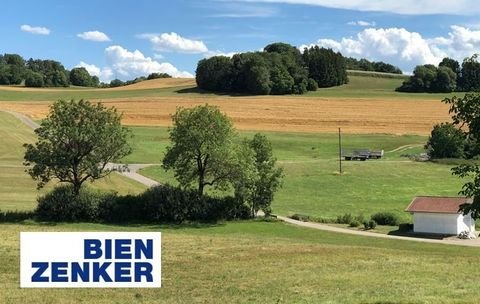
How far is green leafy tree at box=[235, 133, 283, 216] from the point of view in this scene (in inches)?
2119

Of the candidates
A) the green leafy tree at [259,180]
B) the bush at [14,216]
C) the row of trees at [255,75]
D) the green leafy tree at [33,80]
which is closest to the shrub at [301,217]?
the green leafy tree at [259,180]

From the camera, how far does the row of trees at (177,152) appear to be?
159ft

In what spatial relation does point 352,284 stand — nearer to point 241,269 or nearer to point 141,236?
point 241,269

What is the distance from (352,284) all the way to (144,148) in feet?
254

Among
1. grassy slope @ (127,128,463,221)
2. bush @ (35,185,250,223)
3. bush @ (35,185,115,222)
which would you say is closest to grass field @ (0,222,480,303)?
bush @ (35,185,115,222)

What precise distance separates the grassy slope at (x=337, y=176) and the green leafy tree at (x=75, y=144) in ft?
57.7

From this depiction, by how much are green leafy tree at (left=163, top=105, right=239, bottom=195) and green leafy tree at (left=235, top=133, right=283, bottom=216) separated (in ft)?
4.03

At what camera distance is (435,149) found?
311 ft

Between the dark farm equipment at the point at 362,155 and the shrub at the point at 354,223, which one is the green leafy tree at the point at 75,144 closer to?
the shrub at the point at 354,223

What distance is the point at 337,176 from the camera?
76688 millimetres

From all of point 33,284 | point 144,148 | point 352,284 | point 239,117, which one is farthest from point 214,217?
point 239,117

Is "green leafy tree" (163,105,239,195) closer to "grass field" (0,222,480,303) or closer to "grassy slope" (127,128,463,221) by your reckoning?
"grassy slope" (127,128,463,221)

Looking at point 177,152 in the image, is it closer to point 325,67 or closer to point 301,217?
point 301,217

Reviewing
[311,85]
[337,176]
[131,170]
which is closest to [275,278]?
[337,176]
